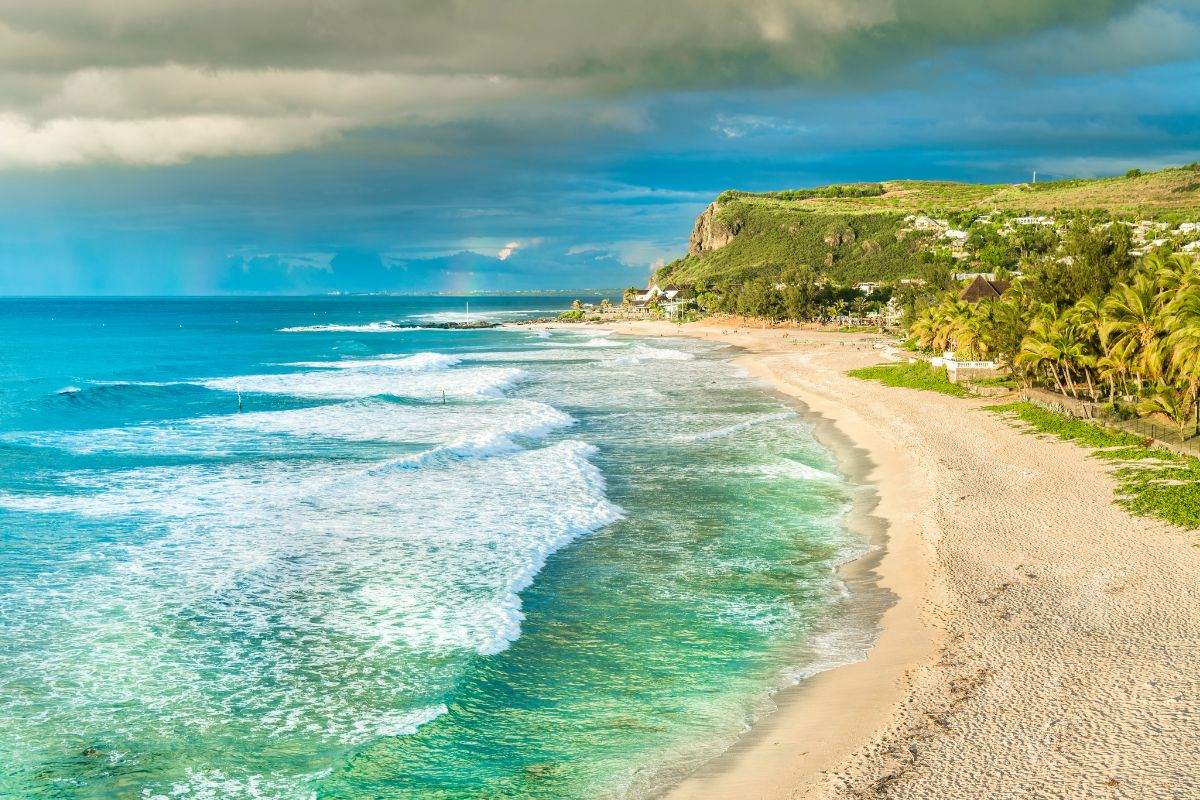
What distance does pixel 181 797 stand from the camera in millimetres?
10820

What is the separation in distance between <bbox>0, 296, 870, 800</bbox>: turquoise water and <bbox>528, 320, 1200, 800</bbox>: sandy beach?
1.05 meters

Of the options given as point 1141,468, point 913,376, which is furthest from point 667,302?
point 1141,468

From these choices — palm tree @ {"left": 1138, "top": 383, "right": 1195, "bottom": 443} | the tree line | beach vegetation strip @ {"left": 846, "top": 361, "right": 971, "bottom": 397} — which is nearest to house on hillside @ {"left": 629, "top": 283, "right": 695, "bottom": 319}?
beach vegetation strip @ {"left": 846, "top": 361, "right": 971, "bottom": 397}

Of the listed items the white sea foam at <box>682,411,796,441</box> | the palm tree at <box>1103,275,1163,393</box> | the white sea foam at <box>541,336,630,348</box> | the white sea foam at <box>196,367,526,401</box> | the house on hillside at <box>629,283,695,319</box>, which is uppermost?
the house on hillside at <box>629,283,695,319</box>

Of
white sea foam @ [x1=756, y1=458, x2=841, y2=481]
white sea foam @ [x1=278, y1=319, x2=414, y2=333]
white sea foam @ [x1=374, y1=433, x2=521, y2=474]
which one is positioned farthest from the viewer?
white sea foam @ [x1=278, y1=319, x2=414, y2=333]

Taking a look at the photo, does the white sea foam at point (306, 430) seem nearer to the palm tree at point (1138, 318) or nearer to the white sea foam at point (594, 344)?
the palm tree at point (1138, 318)

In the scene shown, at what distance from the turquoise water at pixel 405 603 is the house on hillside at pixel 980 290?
28.1 meters

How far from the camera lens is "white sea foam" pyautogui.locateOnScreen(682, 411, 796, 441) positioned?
117 feet

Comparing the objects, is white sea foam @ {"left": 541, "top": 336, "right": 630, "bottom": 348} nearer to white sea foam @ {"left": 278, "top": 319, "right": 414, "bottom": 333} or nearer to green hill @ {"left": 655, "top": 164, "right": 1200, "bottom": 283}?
white sea foam @ {"left": 278, "top": 319, "right": 414, "bottom": 333}

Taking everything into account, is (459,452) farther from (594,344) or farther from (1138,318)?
(594,344)

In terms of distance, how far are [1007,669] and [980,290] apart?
5308cm

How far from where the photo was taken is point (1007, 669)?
1308 centimetres

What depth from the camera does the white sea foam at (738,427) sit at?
3575cm

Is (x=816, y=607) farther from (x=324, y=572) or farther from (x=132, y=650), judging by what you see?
(x=132, y=650)
